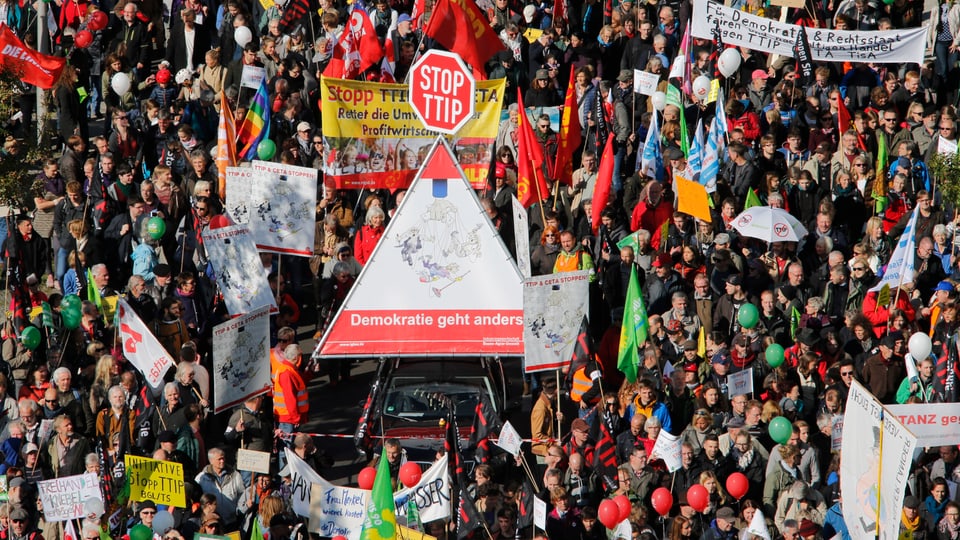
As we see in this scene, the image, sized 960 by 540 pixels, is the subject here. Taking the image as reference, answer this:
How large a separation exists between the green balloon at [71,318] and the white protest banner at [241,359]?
259 centimetres

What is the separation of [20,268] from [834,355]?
33.6ft

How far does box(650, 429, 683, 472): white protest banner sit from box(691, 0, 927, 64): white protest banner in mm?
7919

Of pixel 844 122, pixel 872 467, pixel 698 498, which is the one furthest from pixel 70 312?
pixel 872 467

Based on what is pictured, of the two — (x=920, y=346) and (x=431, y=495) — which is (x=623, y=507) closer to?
(x=431, y=495)

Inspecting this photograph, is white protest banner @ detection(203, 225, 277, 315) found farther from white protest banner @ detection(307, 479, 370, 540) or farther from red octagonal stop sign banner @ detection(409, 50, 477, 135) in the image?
white protest banner @ detection(307, 479, 370, 540)

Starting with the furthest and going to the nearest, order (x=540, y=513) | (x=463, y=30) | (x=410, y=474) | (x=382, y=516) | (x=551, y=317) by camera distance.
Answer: (x=463, y=30) → (x=551, y=317) → (x=410, y=474) → (x=540, y=513) → (x=382, y=516)

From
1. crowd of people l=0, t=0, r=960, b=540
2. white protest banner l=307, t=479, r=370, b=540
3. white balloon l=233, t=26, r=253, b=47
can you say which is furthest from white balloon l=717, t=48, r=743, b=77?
white protest banner l=307, t=479, r=370, b=540

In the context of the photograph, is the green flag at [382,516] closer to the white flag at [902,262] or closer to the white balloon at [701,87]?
the white flag at [902,262]

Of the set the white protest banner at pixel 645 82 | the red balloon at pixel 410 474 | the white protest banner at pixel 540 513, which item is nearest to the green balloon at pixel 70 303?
the red balloon at pixel 410 474

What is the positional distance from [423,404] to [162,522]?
3.63m

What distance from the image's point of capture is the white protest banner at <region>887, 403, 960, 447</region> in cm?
2070

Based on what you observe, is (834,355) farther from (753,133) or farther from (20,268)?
(20,268)

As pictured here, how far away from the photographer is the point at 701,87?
29.7 metres

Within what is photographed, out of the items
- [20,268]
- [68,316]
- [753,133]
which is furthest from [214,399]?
[753,133]
